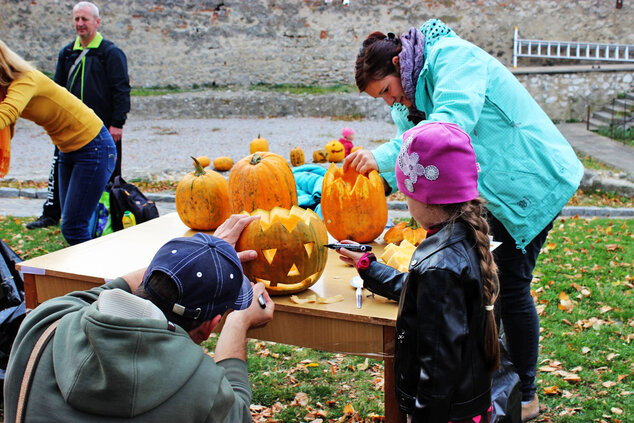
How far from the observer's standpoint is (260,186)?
2809 mm

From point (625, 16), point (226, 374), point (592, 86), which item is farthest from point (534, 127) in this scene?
point (625, 16)

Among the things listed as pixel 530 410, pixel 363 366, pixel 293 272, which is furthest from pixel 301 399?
pixel 293 272

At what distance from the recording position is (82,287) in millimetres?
2605

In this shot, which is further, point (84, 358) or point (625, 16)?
point (625, 16)

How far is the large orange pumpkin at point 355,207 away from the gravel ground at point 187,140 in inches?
295

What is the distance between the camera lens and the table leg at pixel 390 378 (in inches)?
83.1

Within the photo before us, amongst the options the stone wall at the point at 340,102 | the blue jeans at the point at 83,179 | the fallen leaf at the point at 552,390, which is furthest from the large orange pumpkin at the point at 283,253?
the stone wall at the point at 340,102

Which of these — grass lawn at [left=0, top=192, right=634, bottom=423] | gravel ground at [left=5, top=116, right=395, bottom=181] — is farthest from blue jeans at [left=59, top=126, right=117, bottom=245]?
gravel ground at [left=5, top=116, right=395, bottom=181]

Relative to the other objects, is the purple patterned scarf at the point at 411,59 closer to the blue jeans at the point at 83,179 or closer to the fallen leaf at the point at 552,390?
the fallen leaf at the point at 552,390

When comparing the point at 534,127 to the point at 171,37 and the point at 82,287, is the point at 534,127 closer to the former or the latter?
the point at 82,287

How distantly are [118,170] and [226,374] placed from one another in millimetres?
5658

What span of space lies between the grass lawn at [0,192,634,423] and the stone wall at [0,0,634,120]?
1469 centimetres

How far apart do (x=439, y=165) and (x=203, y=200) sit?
1625 millimetres

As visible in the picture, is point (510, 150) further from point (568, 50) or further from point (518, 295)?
point (568, 50)
